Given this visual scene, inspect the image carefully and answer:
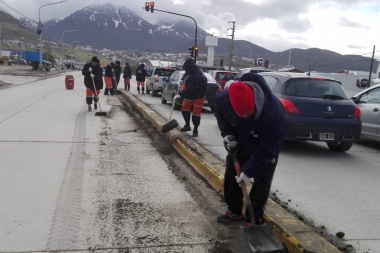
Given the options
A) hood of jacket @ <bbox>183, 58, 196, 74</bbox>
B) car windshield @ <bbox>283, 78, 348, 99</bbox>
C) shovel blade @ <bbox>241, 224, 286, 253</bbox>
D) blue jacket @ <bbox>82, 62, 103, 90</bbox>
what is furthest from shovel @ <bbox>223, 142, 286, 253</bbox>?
blue jacket @ <bbox>82, 62, 103, 90</bbox>

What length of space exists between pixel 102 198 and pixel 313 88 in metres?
4.69

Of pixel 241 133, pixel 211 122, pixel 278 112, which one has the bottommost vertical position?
pixel 211 122

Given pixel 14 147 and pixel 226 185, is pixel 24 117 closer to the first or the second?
pixel 14 147

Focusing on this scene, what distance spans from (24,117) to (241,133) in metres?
8.39

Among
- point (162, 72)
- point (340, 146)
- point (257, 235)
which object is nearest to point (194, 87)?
point (340, 146)

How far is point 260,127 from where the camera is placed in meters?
3.52

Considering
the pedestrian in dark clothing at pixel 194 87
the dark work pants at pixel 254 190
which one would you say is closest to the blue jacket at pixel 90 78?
the pedestrian in dark clothing at pixel 194 87

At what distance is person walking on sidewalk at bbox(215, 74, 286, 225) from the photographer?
3.44m

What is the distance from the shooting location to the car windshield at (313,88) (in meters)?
7.52

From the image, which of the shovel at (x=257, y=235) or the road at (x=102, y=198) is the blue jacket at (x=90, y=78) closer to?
the road at (x=102, y=198)

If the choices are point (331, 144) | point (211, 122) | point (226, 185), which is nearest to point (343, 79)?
point (211, 122)

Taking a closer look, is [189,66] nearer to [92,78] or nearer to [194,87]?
[194,87]

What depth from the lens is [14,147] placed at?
7.09m

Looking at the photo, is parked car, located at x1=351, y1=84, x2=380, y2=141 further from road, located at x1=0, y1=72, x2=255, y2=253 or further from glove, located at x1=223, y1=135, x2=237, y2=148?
glove, located at x1=223, y1=135, x2=237, y2=148
